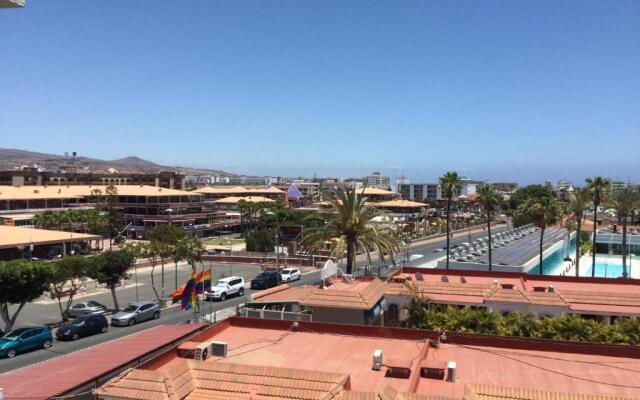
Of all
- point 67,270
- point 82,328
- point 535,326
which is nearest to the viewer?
point 535,326

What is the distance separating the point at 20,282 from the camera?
108 ft

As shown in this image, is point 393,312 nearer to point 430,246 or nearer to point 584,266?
point 584,266

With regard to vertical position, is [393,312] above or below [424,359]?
below

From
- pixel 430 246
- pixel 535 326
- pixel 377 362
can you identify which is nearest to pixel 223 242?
pixel 430 246

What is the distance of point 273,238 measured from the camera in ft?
247

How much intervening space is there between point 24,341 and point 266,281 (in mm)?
24061

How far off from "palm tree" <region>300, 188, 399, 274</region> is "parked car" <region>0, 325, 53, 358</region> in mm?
16746

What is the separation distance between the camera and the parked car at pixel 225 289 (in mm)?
44875

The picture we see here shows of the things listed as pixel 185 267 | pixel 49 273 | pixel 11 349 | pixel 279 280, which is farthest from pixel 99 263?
pixel 185 267

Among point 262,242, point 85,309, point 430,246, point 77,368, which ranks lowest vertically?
point 430,246

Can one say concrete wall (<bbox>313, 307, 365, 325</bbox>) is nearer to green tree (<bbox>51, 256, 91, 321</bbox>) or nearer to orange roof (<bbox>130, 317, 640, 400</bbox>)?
orange roof (<bbox>130, 317, 640, 400</bbox>)

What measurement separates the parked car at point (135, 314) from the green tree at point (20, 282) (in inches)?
201

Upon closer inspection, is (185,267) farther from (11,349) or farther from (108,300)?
(11,349)

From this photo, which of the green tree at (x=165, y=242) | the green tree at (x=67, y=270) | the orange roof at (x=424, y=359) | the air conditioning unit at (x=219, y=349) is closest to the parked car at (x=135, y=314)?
the green tree at (x=67, y=270)
